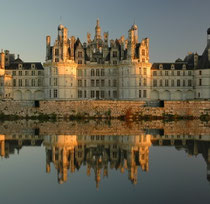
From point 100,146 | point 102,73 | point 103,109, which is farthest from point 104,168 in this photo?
point 102,73

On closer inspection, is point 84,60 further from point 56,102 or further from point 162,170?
point 162,170

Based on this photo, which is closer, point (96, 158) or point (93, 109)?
point (96, 158)

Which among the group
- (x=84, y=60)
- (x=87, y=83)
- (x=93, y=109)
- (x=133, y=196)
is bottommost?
(x=133, y=196)

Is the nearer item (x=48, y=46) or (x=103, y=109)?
(x=103, y=109)

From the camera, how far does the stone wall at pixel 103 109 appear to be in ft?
169

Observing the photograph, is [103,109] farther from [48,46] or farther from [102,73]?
[48,46]

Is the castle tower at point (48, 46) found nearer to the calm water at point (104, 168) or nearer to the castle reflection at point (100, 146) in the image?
the castle reflection at point (100, 146)

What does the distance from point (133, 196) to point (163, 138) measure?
15837 mm

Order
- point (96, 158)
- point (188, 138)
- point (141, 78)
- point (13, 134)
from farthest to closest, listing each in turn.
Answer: point (141, 78) → point (13, 134) → point (188, 138) → point (96, 158)

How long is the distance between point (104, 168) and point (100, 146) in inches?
261

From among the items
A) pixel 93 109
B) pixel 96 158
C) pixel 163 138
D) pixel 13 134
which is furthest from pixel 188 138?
pixel 93 109

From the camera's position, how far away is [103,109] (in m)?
51.7

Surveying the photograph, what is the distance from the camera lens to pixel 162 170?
18.0m

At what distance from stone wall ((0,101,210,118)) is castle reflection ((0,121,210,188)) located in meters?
17.7
